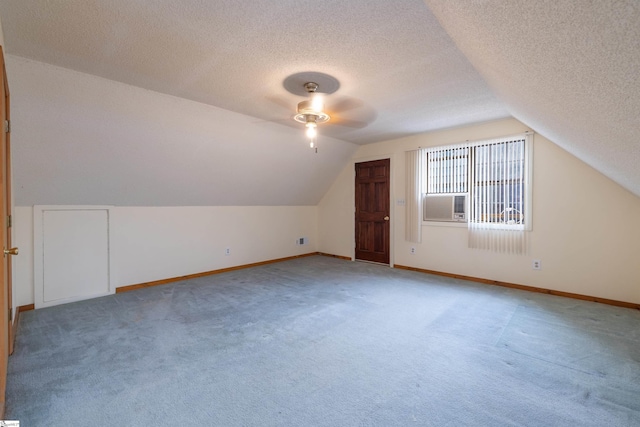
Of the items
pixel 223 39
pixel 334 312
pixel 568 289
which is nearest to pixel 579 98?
pixel 223 39

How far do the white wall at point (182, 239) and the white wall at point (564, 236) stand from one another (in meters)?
3.15

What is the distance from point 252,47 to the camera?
7.21 feet

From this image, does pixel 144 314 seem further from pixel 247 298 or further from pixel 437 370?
pixel 437 370

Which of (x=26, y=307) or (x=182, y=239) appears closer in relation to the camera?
(x=26, y=307)

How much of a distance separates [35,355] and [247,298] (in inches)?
75.5

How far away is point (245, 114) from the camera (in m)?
3.79

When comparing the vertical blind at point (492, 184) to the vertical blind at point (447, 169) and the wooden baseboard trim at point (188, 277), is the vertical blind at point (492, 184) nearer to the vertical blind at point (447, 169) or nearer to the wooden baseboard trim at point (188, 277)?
the vertical blind at point (447, 169)

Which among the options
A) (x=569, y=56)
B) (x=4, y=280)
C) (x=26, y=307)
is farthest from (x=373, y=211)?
(x=26, y=307)

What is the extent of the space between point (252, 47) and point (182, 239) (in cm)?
337

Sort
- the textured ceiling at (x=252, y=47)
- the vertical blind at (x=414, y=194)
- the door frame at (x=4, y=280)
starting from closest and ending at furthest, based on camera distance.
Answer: the door frame at (x=4, y=280)
the textured ceiling at (x=252, y=47)
the vertical blind at (x=414, y=194)

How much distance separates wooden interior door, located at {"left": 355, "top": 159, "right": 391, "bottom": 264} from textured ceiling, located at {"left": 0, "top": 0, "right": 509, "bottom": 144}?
2.22 meters

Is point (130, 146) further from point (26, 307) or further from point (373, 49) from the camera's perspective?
point (373, 49)

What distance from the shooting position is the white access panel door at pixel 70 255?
3.29 m

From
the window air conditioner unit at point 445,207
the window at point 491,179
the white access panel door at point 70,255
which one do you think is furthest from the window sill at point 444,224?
the white access panel door at point 70,255
